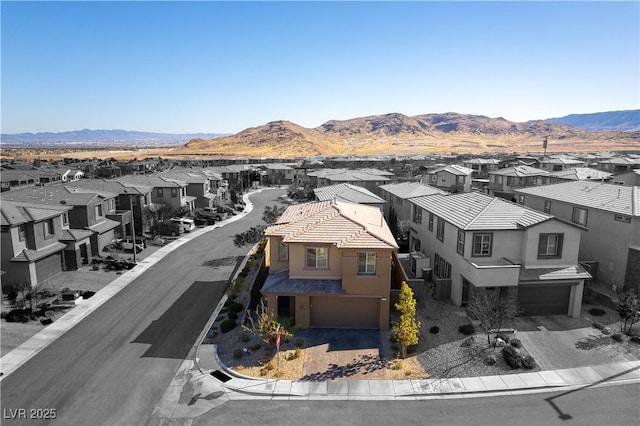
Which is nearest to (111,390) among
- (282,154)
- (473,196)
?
(473,196)

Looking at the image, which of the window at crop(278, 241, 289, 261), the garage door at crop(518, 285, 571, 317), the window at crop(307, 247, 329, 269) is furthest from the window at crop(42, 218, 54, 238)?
the garage door at crop(518, 285, 571, 317)

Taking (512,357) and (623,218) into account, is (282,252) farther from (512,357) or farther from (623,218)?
(623,218)

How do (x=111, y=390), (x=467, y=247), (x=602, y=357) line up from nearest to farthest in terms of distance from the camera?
(x=111, y=390)
(x=602, y=357)
(x=467, y=247)

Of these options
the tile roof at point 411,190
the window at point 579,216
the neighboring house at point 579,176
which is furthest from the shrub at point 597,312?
the neighboring house at point 579,176

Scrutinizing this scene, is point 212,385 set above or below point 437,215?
below

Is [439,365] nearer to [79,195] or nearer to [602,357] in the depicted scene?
[602,357]

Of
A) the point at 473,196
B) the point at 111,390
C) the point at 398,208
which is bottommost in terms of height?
the point at 111,390
